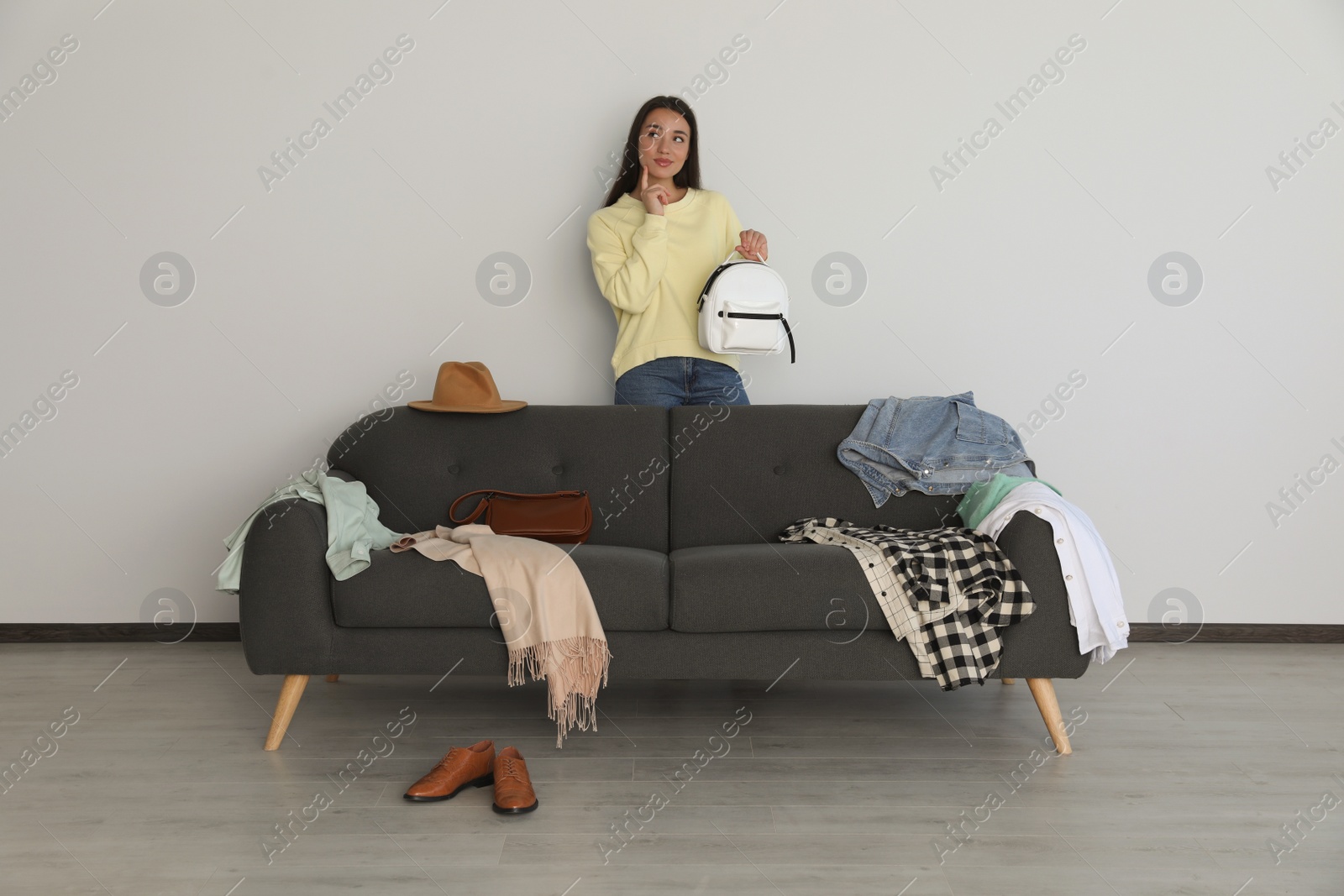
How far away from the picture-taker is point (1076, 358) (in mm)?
3344

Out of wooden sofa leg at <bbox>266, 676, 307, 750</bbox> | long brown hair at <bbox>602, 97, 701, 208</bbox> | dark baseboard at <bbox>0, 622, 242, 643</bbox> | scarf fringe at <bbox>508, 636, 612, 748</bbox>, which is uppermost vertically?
long brown hair at <bbox>602, 97, 701, 208</bbox>

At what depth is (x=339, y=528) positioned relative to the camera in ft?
7.98

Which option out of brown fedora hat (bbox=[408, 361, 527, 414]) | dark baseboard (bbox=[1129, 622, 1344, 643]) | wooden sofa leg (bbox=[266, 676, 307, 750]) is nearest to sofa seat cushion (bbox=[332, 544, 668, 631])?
wooden sofa leg (bbox=[266, 676, 307, 750])

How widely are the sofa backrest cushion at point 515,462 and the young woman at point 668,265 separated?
21cm

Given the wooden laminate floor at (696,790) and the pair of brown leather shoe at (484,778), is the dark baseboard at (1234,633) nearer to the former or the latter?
the wooden laminate floor at (696,790)

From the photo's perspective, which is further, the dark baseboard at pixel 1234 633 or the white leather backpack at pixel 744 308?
the dark baseboard at pixel 1234 633

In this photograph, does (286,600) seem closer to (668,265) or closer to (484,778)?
(484,778)

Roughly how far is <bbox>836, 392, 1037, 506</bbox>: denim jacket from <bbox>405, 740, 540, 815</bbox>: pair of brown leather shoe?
1343mm

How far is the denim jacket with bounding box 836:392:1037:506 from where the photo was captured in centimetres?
281

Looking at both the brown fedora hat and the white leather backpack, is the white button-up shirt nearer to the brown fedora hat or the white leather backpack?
the white leather backpack

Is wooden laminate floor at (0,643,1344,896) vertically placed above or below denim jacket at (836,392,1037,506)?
below

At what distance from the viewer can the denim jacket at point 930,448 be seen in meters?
2.81

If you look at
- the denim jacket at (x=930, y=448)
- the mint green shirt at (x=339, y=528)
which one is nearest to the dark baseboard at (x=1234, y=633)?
the denim jacket at (x=930, y=448)

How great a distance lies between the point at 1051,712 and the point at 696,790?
3.03 ft
